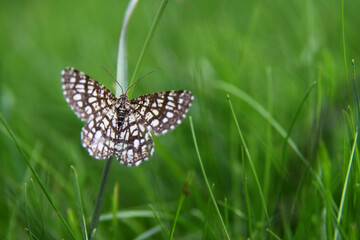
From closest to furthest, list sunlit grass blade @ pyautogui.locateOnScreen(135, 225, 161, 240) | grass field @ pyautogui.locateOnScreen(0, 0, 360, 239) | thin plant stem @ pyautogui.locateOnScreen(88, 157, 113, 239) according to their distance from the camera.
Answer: thin plant stem @ pyautogui.locateOnScreen(88, 157, 113, 239) → grass field @ pyautogui.locateOnScreen(0, 0, 360, 239) → sunlit grass blade @ pyautogui.locateOnScreen(135, 225, 161, 240)

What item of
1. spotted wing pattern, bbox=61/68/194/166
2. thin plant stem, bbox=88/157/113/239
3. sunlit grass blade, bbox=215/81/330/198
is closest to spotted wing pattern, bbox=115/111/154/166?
→ spotted wing pattern, bbox=61/68/194/166

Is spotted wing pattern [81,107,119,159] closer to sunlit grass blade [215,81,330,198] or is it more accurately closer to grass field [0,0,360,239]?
grass field [0,0,360,239]

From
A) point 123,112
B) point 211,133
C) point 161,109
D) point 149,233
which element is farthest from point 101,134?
point 211,133

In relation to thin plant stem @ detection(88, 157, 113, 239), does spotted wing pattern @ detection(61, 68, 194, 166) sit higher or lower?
higher

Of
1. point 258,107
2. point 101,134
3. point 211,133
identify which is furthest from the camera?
point 211,133

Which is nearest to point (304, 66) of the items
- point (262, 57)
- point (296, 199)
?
point (262, 57)

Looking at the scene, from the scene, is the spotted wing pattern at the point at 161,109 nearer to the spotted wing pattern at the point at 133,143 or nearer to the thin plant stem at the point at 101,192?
the spotted wing pattern at the point at 133,143

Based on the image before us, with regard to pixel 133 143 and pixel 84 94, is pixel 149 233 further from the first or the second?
pixel 84 94
